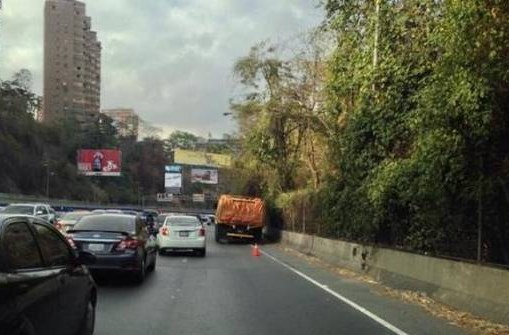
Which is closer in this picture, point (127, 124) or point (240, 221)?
point (240, 221)

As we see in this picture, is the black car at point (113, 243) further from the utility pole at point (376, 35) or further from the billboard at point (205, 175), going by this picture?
the billboard at point (205, 175)

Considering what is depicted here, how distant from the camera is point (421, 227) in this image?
55.6 feet

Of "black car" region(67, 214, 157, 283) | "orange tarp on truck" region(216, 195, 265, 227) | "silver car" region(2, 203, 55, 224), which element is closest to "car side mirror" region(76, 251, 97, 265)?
"black car" region(67, 214, 157, 283)

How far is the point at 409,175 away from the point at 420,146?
2621mm

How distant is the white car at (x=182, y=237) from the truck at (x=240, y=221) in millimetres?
14109

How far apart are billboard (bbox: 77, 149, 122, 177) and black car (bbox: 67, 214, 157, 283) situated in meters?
86.6

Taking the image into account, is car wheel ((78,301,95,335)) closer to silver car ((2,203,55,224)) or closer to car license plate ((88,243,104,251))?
car license plate ((88,243,104,251))

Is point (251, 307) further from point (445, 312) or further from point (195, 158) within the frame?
point (195, 158)

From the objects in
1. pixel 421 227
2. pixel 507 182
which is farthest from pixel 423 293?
pixel 507 182

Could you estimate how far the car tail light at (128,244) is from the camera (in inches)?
656

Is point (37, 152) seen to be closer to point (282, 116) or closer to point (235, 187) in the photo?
point (235, 187)

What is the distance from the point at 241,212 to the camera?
43969mm

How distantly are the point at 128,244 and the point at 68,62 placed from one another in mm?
153531

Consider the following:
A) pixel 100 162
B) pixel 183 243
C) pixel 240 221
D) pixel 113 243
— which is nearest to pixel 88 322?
pixel 113 243
